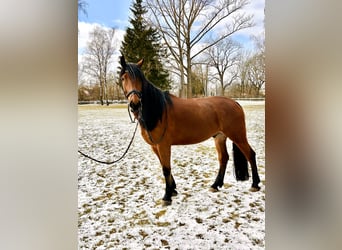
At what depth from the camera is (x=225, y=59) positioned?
1321mm

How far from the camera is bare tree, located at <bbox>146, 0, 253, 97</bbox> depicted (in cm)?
131

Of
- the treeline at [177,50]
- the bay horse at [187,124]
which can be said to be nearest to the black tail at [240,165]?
the bay horse at [187,124]

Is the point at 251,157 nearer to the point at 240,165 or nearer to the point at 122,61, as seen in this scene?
the point at 240,165

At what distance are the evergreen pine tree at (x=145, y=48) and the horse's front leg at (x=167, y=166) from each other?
339 millimetres

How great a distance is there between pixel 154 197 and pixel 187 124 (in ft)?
1.42

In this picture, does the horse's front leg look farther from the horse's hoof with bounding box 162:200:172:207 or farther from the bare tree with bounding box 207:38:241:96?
the bare tree with bounding box 207:38:241:96

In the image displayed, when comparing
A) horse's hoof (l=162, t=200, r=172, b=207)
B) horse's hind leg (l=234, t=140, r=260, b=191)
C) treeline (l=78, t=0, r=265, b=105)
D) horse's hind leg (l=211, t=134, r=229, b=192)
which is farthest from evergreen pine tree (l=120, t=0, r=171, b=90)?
horse's hoof (l=162, t=200, r=172, b=207)

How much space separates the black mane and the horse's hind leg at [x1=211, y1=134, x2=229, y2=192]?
0.34m

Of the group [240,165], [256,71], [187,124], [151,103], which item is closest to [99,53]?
[151,103]

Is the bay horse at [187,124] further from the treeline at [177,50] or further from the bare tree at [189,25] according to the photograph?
the bare tree at [189,25]

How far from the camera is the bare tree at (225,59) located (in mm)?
1315

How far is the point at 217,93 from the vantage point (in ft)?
4.42

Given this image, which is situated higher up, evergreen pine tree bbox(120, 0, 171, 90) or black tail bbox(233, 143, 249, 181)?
evergreen pine tree bbox(120, 0, 171, 90)

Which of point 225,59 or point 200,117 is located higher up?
point 225,59
